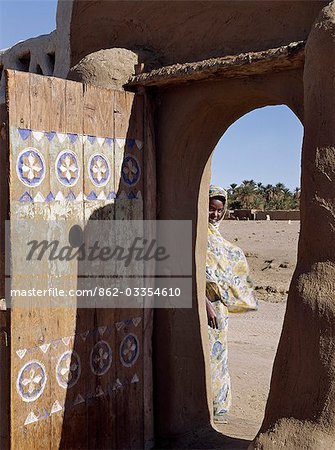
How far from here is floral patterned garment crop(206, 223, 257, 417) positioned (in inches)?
217

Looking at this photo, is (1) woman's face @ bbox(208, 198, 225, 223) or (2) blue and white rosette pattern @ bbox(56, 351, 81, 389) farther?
(1) woman's face @ bbox(208, 198, 225, 223)

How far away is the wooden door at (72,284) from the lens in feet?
12.4

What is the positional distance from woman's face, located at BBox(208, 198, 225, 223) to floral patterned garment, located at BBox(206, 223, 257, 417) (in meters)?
0.06

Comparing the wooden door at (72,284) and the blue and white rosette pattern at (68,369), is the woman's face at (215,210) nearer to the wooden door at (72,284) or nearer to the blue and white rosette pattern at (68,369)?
the wooden door at (72,284)

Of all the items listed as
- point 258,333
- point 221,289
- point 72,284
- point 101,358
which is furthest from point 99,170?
point 258,333

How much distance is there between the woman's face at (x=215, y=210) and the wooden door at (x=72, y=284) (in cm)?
110

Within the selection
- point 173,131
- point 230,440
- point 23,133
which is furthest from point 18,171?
point 230,440

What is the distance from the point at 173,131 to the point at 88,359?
1637mm

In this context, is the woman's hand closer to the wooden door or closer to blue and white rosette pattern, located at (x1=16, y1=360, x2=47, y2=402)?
the wooden door

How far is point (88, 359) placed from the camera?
4.30 metres

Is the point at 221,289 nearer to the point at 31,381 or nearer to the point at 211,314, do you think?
the point at 211,314

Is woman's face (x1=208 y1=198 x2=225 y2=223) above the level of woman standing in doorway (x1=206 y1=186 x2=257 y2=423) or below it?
above

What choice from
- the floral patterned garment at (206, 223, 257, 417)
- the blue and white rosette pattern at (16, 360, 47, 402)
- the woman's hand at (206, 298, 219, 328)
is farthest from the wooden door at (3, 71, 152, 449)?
the floral patterned garment at (206, 223, 257, 417)

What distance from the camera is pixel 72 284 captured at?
4.18 m
